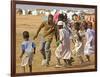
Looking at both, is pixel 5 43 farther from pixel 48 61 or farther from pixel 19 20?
pixel 48 61

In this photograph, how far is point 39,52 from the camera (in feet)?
6.58

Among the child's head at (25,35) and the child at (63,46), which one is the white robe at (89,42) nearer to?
the child at (63,46)

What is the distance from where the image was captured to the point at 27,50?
6.48 ft

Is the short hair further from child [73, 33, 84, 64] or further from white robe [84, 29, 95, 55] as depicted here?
white robe [84, 29, 95, 55]

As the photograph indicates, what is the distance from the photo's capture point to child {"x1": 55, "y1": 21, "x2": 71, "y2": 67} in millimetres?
2072

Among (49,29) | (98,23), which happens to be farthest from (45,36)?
(98,23)

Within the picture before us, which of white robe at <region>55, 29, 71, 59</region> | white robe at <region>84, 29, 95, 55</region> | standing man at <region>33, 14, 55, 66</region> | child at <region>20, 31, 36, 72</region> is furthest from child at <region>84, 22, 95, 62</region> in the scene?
child at <region>20, 31, 36, 72</region>

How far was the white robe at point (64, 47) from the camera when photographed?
2074 mm

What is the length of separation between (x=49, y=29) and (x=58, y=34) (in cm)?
10

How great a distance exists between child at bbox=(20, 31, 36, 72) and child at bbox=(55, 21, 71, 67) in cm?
25

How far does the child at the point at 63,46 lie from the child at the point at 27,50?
248mm

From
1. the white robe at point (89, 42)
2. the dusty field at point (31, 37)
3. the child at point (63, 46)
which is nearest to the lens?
the dusty field at point (31, 37)

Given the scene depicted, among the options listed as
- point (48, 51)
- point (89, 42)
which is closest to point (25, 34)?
point (48, 51)

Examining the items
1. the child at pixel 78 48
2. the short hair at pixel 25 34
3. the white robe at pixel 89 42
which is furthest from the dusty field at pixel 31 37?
the white robe at pixel 89 42
